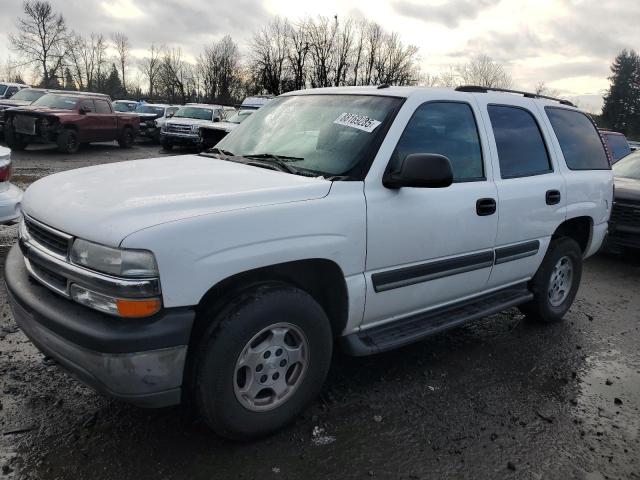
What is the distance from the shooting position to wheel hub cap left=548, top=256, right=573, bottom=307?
186 inches

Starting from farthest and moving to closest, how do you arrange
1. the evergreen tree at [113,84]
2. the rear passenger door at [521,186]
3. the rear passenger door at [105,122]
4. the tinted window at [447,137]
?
1. the evergreen tree at [113,84]
2. the rear passenger door at [105,122]
3. the rear passenger door at [521,186]
4. the tinted window at [447,137]

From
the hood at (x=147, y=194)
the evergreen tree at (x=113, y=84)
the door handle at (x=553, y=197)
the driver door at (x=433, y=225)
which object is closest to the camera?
the hood at (x=147, y=194)

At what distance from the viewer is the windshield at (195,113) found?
20.4 m

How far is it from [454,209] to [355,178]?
2.57ft

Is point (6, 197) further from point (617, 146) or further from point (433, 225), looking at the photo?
point (617, 146)

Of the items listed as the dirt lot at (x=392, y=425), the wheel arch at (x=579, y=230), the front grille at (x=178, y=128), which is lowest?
the dirt lot at (x=392, y=425)

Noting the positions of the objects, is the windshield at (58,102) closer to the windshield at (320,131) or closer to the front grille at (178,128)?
the front grille at (178,128)

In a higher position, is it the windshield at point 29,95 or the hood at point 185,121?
the windshield at point 29,95

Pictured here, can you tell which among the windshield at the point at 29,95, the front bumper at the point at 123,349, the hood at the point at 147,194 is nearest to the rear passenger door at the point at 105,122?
the windshield at the point at 29,95

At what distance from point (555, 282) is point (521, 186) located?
1.30 metres

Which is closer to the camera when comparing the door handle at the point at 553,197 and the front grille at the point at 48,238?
the front grille at the point at 48,238

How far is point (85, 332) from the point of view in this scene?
7.47 ft

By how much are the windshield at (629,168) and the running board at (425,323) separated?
5.12 meters

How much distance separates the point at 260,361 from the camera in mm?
2701
